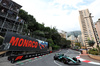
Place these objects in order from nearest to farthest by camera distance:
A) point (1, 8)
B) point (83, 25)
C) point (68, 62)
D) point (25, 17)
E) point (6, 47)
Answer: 1. point (68, 62)
2. point (6, 47)
3. point (1, 8)
4. point (25, 17)
5. point (83, 25)

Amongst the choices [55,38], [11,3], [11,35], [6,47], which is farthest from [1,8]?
[55,38]

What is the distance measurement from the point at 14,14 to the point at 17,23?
3.65m

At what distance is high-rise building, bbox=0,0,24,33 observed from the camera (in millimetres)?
17761

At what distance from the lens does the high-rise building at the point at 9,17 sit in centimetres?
1776

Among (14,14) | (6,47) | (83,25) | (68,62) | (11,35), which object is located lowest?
(68,62)

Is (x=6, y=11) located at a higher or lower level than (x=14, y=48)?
higher

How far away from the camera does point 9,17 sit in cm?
1983

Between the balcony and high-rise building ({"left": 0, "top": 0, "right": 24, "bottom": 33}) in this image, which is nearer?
high-rise building ({"left": 0, "top": 0, "right": 24, "bottom": 33})

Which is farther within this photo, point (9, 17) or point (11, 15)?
point (11, 15)

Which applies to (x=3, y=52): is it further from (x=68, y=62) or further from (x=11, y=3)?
(x=11, y=3)

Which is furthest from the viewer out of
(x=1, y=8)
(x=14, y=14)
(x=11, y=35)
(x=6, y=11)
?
(x=14, y=14)

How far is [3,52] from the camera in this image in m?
9.89

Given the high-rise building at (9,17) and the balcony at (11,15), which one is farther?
the balcony at (11,15)

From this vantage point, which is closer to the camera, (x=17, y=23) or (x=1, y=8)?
(x=1, y=8)
